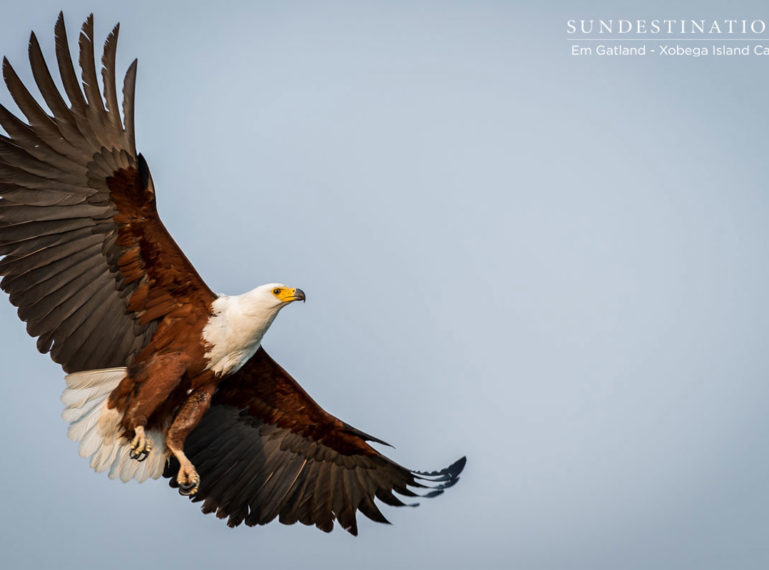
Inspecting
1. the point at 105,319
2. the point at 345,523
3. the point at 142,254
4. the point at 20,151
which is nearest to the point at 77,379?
the point at 105,319

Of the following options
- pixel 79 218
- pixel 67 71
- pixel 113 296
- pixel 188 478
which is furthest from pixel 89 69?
pixel 188 478

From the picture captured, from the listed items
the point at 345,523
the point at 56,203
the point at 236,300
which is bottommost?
the point at 345,523

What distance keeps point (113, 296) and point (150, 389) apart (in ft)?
3.21

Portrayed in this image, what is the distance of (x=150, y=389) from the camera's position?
1184cm

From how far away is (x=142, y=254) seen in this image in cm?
1170

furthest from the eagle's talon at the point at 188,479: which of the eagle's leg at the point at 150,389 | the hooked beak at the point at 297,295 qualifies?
the hooked beak at the point at 297,295

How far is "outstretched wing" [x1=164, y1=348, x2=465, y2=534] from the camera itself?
43.8ft

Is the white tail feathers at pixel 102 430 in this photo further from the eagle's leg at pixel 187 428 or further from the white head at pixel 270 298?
the white head at pixel 270 298

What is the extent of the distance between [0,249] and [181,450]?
268 cm

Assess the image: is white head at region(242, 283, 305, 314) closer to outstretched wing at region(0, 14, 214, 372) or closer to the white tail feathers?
outstretched wing at region(0, 14, 214, 372)

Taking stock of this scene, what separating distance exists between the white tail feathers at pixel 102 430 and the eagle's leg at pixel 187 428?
0.15 metres

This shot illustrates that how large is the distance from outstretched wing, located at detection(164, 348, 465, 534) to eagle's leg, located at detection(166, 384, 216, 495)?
79 cm

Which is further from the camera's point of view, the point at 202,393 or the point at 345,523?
the point at 345,523

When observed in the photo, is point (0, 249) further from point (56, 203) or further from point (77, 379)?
point (77, 379)
